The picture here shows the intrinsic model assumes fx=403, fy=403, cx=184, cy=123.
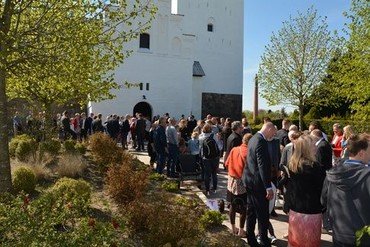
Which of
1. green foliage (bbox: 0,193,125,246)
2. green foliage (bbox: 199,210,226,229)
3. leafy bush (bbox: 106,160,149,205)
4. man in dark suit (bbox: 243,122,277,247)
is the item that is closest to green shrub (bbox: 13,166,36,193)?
leafy bush (bbox: 106,160,149,205)

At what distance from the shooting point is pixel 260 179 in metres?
5.93

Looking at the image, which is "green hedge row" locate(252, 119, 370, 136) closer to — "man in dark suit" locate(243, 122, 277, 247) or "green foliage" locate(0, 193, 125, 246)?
"man in dark suit" locate(243, 122, 277, 247)

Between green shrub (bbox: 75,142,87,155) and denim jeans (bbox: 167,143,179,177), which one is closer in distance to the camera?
denim jeans (bbox: 167,143,179,177)

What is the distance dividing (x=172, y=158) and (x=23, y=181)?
4.78 metres

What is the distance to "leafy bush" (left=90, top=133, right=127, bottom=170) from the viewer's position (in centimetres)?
1200

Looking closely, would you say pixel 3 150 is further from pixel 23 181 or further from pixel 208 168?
pixel 208 168

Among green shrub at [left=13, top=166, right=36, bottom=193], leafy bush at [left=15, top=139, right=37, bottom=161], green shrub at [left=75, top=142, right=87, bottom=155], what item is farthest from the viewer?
green shrub at [left=75, top=142, right=87, bottom=155]

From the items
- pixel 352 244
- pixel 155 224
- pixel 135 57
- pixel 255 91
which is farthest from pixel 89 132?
pixel 255 91

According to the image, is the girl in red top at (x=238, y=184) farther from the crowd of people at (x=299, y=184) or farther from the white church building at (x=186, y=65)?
the white church building at (x=186, y=65)

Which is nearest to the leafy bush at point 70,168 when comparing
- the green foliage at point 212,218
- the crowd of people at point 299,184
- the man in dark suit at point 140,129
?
the crowd of people at point 299,184

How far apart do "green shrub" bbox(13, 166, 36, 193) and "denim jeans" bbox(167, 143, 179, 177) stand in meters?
4.42

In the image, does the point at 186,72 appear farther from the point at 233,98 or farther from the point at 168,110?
the point at 233,98

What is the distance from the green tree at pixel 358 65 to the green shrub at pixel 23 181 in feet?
52.5

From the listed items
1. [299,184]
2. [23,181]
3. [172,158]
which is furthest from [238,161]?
[172,158]
